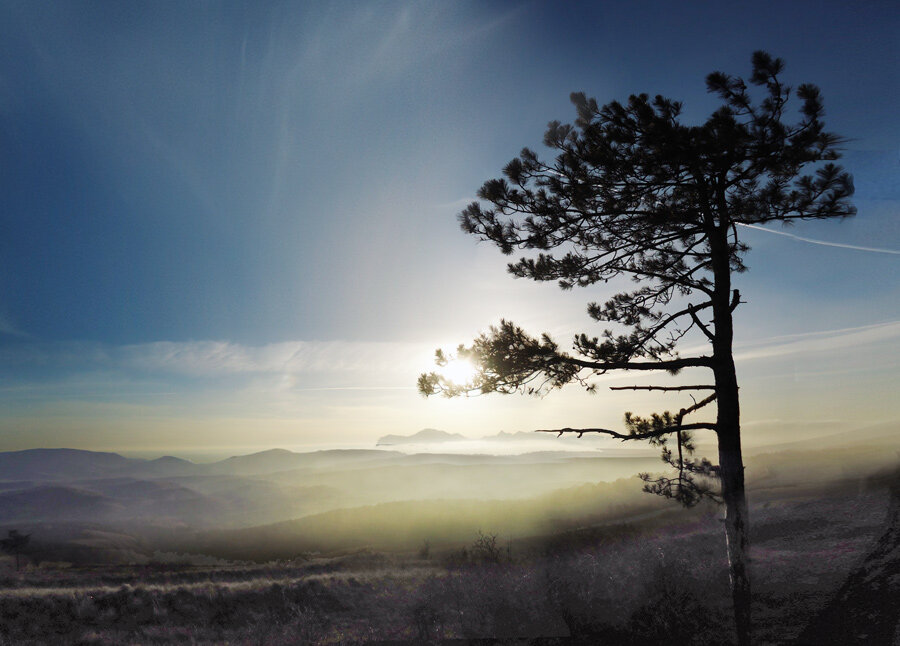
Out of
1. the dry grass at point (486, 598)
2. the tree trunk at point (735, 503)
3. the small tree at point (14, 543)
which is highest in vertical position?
the tree trunk at point (735, 503)

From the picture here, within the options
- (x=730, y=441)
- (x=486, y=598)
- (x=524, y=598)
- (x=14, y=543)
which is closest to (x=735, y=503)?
(x=730, y=441)

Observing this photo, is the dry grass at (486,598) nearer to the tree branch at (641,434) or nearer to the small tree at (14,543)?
the tree branch at (641,434)

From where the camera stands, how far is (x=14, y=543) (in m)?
27.2

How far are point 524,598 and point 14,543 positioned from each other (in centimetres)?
2909

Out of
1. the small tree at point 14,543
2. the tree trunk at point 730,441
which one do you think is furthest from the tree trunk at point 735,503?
the small tree at point 14,543

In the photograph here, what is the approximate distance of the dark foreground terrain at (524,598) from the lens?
33.2 ft

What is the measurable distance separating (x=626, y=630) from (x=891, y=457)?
25718 millimetres

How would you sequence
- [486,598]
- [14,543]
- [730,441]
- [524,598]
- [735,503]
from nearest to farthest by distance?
1. [735,503]
2. [730,441]
3. [524,598]
4. [486,598]
5. [14,543]

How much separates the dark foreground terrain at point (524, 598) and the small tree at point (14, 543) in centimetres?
1149

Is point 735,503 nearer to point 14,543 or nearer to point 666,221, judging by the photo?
point 666,221

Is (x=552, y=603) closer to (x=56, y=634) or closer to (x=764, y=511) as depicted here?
(x=56, y=634)

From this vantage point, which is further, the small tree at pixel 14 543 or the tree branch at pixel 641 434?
the small tree at pixel 14 543

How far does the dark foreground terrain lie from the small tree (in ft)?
37.7

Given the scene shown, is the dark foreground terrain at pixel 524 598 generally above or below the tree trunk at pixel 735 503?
below
